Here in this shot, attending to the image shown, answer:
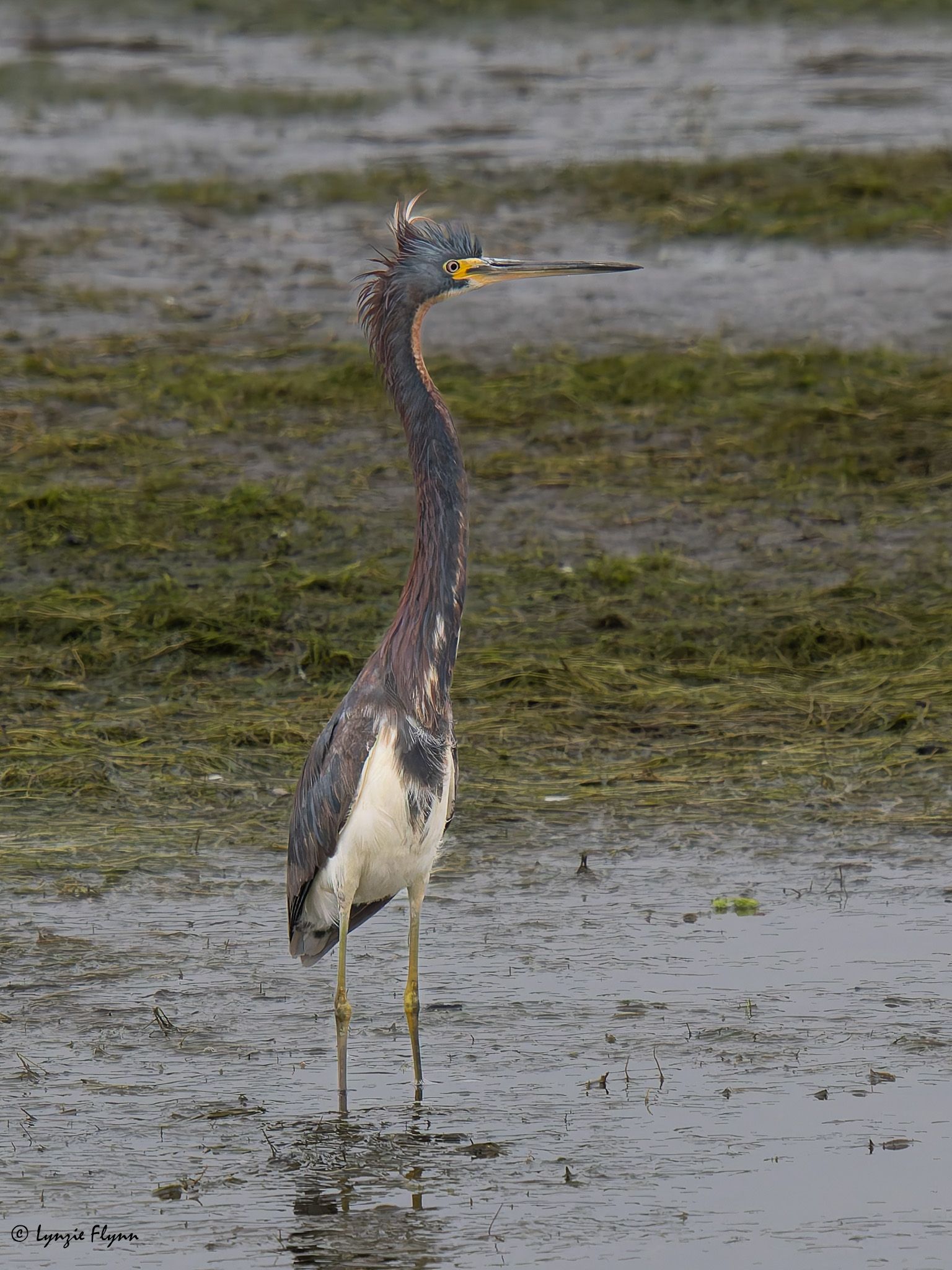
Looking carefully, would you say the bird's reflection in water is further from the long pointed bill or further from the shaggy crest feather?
the long pointed bill

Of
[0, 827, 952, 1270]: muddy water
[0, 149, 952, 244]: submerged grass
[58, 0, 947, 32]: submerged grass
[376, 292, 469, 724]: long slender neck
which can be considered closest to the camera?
[0, 827, 952, 1270]: muddy water

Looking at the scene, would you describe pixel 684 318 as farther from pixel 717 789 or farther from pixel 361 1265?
pixel 361 1265

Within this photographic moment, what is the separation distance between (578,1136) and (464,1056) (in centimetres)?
62

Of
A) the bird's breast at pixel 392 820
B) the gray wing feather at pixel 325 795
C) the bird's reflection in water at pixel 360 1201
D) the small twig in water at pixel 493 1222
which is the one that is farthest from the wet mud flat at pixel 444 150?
the small twig in water at pixel 493 1222

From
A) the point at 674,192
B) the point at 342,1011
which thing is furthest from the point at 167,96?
the point at 342,1011

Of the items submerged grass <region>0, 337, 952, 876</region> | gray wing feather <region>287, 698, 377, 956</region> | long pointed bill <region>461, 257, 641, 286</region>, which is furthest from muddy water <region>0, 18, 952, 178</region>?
gray wing feather <region>287, 698, 377, 956</region>

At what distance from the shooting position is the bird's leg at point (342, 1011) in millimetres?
5645

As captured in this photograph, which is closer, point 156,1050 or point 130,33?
point 156,1050

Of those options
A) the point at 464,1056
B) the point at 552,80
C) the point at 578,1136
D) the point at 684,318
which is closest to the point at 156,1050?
the point at 464,1056

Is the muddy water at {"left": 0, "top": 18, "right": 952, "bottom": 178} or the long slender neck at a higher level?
the long slender neck

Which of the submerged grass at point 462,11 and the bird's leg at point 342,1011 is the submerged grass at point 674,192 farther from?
the bird's leg at point 342,1011

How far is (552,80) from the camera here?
2306cm

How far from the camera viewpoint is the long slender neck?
19.7ft

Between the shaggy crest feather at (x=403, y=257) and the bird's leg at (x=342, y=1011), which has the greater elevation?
the shaggy crest feather at (x=403, y=257)
